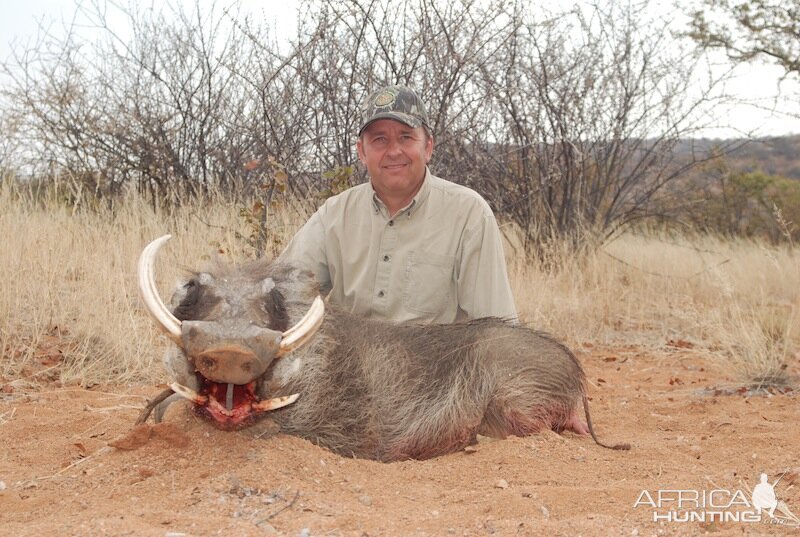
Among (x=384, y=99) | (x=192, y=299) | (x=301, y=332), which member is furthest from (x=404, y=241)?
(x=301, y=332)

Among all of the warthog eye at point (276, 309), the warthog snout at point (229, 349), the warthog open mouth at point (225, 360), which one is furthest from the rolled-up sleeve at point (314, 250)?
the warthog snout at point (229, 349)

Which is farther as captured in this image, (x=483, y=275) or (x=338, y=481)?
(x=483, y=275)

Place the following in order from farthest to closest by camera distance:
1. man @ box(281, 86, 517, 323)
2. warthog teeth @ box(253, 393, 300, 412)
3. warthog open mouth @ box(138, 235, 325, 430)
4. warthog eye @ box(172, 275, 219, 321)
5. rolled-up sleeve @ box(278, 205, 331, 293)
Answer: rolled-up sleeve @ box(278, 205, 331, 293) → man @ box(281, 86, 517, 323) → warthog eye @ box(172, 275, 219, 321) → warthog teeth @ box(253, 393, 300, 412) → warthog open mouth @ box(138, 235, 325, 430)

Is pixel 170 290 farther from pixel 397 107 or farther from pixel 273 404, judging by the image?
pixel 273 404

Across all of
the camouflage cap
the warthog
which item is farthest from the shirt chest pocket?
the camouflage cap

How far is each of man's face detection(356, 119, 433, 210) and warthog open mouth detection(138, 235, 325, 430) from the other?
1.53 m

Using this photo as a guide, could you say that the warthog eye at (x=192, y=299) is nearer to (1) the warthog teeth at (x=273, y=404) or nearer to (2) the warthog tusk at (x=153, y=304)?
(2) the warthog tusk at (x=153, y=304)

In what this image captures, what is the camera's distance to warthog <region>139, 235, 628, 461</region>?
99.0 inches

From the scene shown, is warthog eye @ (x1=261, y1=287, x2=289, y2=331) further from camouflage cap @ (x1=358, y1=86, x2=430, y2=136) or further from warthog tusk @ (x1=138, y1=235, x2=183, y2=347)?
camouflage cap @ (x1=358, y1=86, x2=430, y2=136)

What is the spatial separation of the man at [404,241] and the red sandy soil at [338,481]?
35.2 inches

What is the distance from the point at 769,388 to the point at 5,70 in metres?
7.26

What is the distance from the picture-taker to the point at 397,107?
13.2 feet

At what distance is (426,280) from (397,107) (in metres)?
0.82

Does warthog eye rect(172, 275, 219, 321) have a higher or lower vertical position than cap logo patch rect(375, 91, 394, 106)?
lower
